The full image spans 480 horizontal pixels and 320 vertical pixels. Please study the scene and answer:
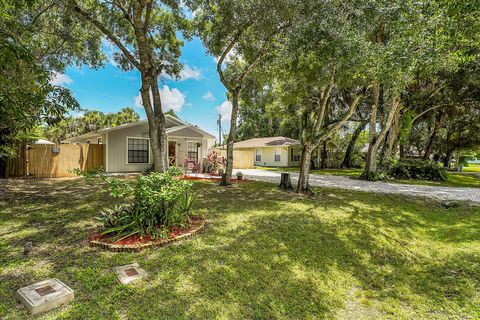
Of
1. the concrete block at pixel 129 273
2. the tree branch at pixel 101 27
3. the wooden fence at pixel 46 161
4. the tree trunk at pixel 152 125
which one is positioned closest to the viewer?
the concrete block at pixel 129 273

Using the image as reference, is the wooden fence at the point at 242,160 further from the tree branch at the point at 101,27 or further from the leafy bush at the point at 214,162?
the tree branch at the point at 101,27

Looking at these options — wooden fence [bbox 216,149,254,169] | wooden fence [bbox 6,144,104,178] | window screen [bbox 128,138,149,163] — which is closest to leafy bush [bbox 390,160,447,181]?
wooden fence [bbox 216,149,254,169]

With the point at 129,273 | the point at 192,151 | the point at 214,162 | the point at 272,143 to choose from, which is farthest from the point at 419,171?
the point at 129,273

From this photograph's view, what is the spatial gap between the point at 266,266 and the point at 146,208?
224cm

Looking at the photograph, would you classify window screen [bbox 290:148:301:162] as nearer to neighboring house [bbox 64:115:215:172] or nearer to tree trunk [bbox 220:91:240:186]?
neighboring house [bbox 64:115:215:172]

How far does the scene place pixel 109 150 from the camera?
559 inches

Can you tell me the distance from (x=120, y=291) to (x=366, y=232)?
4.77 meters

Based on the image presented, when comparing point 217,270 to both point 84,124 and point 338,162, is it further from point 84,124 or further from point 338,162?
point 84,124

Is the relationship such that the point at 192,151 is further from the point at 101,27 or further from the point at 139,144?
the point at 101,27

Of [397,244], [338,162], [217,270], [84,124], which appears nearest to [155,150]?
[217,270]

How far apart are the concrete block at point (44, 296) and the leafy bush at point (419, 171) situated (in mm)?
16242

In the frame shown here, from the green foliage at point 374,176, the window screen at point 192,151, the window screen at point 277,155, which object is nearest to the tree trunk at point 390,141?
the green foliage at point 374,176

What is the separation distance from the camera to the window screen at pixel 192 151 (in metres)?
16.9

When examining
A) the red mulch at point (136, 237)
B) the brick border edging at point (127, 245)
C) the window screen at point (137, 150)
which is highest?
the window screen at point (137, 150)
